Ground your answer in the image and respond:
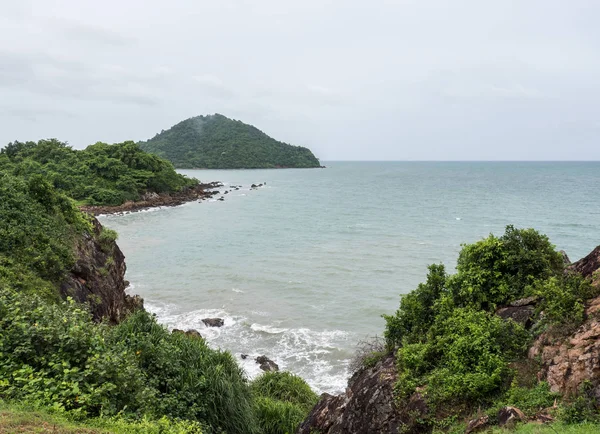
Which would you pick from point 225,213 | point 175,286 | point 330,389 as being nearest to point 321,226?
point 225,213

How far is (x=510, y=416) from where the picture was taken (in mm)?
6391

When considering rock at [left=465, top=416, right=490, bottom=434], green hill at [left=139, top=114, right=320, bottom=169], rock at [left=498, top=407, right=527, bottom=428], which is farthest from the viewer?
green hill at [left=139, top=114, right=320, bottom=169]

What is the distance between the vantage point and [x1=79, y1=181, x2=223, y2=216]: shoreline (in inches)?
2194

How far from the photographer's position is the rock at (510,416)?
6301 mm

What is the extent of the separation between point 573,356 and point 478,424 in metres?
2.12

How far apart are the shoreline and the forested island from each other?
151ft

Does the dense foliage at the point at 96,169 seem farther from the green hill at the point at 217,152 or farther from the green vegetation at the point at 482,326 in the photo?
the green hill at the point at 217,152

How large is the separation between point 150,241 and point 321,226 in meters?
19.5

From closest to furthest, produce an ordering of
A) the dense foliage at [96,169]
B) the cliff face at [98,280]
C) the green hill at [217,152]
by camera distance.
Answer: the cliff face at [98,280] → the dense foliage at [96,169] → the green hill at [217,152]

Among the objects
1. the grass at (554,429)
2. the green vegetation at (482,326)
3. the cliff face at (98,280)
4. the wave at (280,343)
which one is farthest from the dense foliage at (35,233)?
the grass at (554,429)

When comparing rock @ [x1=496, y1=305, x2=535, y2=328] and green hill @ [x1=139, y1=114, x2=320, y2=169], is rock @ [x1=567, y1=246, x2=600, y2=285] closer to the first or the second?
rock @ [x1=496, y1=305, x2=535, y2=328]

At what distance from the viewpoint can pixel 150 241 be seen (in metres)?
38.8

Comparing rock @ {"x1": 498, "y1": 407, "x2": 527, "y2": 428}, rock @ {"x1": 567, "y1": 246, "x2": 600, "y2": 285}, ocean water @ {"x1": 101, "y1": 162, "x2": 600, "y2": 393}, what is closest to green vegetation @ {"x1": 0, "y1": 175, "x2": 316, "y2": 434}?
rock @ {"x1": 498, "y1": 407, "x2": 527, "y2": 428}

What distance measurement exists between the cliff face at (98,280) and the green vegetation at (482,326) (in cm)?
1065
